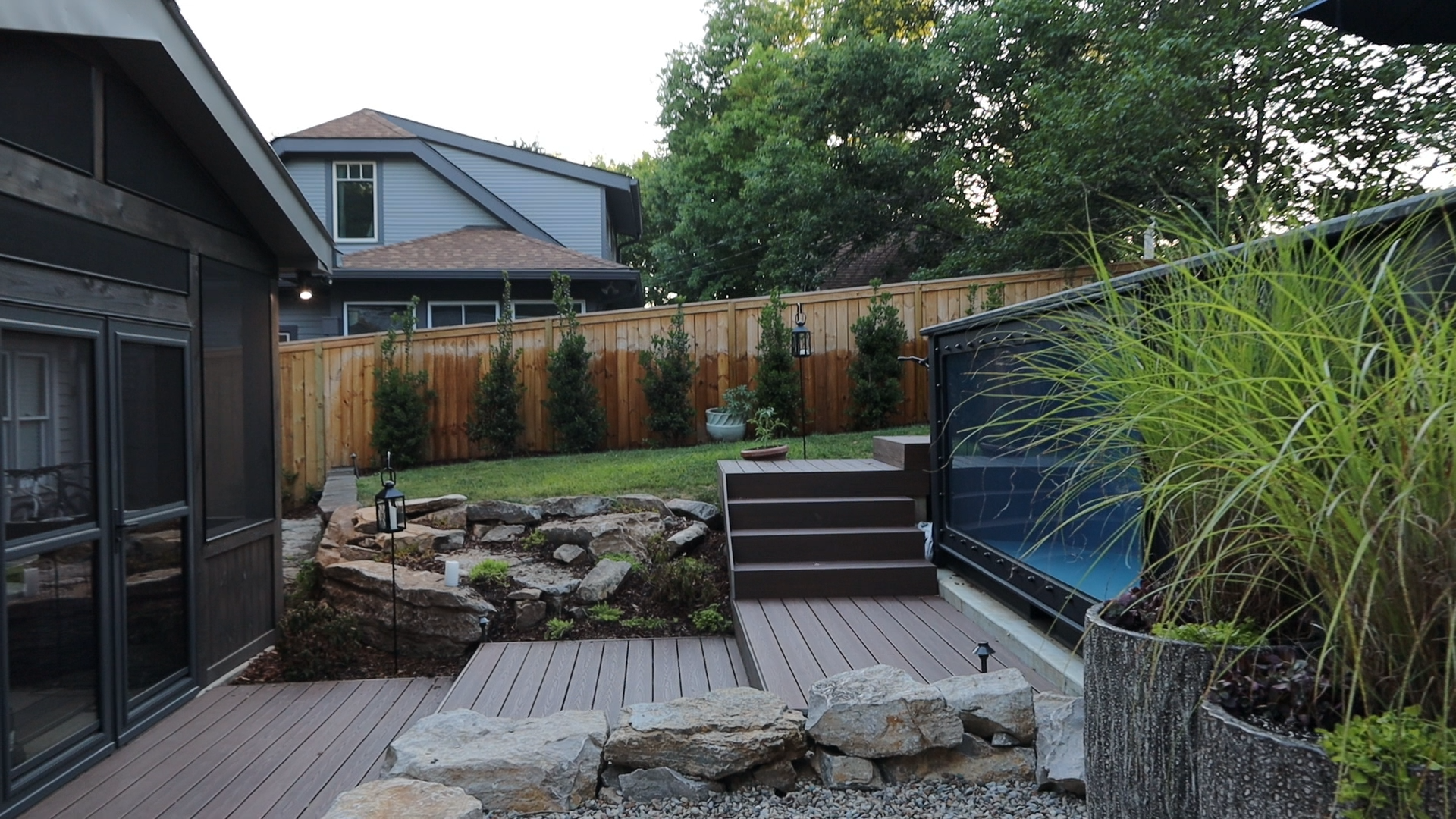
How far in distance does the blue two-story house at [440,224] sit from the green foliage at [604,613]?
7680 mm

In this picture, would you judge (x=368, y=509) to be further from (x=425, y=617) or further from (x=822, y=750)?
(x=822, y=750)

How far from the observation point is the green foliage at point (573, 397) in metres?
10.2

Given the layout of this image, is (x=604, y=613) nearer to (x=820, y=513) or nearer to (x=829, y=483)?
(x=820, y=513)

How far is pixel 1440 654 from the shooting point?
1352mm

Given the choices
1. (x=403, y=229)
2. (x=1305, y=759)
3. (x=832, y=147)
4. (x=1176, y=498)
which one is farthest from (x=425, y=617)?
(x=832, y=147)

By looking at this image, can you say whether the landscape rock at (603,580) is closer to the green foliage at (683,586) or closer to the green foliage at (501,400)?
the green foliage at (683,586)

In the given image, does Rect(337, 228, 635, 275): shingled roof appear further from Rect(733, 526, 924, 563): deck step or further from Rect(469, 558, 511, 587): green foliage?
Rect(733, 526, 924, 563): deck step

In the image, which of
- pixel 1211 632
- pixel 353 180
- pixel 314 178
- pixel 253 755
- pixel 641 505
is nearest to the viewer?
pixel 1211 632

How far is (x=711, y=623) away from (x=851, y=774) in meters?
2.48

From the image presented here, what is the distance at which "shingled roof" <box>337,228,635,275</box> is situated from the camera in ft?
41.5

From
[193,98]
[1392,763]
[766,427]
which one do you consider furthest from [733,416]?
[1392,763]

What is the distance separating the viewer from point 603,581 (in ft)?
19.1

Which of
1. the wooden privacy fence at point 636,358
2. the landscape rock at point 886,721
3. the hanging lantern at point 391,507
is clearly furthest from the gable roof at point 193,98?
the wooden privacy fence at point 636,358

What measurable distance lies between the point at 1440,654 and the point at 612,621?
15.3ft
